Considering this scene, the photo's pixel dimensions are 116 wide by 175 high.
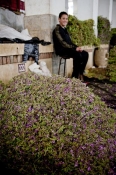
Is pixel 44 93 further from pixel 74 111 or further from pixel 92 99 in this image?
pixel 92 99

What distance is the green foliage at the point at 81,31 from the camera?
6.45 meters

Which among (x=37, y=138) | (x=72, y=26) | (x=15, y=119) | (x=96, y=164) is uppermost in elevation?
(x=72, y=26)

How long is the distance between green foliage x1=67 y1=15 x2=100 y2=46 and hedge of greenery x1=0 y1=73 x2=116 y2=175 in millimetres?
4543

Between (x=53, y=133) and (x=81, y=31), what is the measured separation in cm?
570

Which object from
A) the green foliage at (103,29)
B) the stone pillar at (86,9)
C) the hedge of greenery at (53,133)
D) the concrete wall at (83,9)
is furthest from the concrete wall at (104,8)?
the hedge of greenery at (53,133)

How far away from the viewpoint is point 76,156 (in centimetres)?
179

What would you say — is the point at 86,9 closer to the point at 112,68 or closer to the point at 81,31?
the point at 81,31

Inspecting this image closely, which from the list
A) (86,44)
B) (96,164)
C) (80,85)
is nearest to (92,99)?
(80,85)

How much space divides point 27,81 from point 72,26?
455cm

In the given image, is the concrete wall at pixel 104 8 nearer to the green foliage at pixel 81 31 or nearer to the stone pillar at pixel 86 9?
the stone pillar at pixel 86 9

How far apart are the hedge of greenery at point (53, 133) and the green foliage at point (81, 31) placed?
4543 millimetres

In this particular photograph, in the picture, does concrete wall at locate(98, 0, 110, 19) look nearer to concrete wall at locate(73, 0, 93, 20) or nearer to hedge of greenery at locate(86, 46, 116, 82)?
concrete wall at locate(73, 0, 93, 20)

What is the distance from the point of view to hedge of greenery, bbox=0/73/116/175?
180 cm

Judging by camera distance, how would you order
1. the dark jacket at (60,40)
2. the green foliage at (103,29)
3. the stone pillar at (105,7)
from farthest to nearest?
the stone pillar at (105,7), the green foliage at (103,29), the dark jacket at (60,40)
